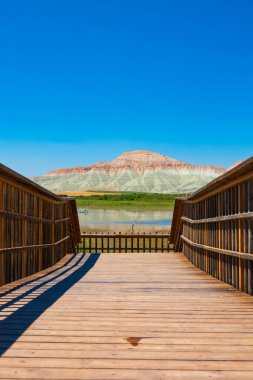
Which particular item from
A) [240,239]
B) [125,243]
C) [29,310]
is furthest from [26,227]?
[125,243]

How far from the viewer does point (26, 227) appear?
8070mm

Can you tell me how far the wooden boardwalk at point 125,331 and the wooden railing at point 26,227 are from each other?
0.55 metres

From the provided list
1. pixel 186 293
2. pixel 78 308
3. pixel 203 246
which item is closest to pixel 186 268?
pixel 203 246

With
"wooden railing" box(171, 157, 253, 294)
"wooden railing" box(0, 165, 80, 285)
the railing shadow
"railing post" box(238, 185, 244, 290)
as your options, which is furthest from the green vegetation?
"railing post" box(238, 185, 244, 290)

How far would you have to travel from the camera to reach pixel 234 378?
277 cm

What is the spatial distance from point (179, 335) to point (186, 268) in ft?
20.1

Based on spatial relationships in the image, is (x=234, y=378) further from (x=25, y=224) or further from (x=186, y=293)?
(x=25, y=224)

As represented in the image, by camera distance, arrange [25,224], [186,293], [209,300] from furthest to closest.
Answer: [25,224]
[186,293]
[209,300]

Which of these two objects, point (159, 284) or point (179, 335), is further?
point (159, 284)

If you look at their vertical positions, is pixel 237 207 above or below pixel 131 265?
above

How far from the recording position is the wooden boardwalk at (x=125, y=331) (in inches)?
115

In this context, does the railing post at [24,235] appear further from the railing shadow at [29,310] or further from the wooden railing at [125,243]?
the wooden railing at [125,243]

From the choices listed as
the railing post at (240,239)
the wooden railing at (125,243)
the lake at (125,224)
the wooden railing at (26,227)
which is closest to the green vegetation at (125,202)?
the lake at (125,224)

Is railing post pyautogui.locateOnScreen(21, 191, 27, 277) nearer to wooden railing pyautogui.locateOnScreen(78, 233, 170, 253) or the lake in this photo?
wooden railing pyautogui.locateOnScreen(78, 233, 170, 253)
